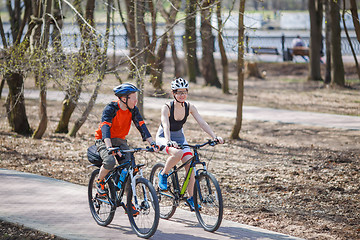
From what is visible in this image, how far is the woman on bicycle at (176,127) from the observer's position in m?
6.45

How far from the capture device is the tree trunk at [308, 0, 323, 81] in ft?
74.5

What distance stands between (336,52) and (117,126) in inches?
627

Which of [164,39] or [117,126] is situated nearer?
[117,126]

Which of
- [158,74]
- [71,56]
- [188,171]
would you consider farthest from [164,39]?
[188,171]

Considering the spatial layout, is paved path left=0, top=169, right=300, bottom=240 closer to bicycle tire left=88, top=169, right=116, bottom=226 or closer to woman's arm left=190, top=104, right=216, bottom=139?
bicycle tire left=88, top=169, right=116, bottom=226

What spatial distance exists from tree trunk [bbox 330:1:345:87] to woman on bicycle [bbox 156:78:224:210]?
1474cm

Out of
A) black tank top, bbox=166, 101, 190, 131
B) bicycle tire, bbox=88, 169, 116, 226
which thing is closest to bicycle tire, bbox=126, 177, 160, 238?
bicycle tire, bbox=88, 169, 116, 226

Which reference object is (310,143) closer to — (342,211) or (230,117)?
(230,117)

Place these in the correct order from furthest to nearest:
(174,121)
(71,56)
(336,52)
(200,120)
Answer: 1. (336,52)
2. (71,56)
3. (174,121)
4. (200,120)

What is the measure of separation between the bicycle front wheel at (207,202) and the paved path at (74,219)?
12cm

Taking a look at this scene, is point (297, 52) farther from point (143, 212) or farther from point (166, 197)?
point (143, 212)

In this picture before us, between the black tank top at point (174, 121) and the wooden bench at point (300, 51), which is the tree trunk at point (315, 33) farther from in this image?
the black tank top at point (174, 121)

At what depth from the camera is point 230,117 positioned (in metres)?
16.6

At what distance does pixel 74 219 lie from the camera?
6.76 m
